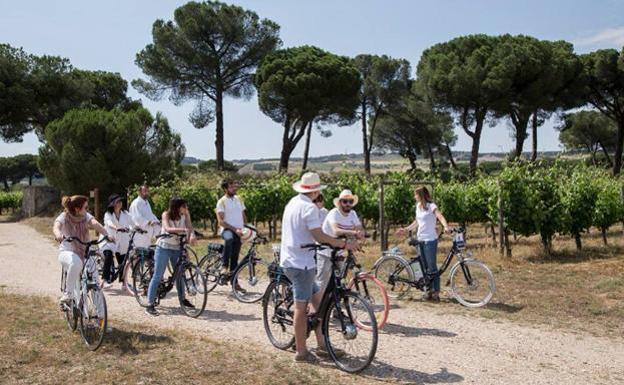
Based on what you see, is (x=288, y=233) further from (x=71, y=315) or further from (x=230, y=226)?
(x=230, y=226)

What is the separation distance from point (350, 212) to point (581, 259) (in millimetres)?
7267

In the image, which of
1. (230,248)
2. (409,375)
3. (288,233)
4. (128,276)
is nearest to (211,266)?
(230,248)

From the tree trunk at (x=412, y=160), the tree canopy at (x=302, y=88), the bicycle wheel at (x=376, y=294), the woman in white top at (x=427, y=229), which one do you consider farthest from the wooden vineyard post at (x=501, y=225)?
the tree trunk at (x=412, y=160)

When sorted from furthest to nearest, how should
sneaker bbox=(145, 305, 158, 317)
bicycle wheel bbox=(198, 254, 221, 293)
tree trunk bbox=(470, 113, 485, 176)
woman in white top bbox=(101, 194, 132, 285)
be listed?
1. tree trunk bbox=(470, 113, 485, 176)
2. woman in white top bbox=(101, 194, 132, 285)
3. bicycle wheel bbox=(198, 254, 221, 293)
4. sneaker bbox=(145, 305, 158, 317)

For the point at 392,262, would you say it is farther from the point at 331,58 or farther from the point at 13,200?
the point at 13,200

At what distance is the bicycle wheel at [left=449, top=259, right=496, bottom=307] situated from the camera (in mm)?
7984

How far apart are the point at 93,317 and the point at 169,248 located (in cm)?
165

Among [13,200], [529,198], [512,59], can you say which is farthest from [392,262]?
[13,200]

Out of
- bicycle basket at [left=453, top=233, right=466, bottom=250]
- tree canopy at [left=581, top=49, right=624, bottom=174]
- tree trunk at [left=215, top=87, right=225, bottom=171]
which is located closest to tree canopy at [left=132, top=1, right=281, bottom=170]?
tree trunk at [left=215, top=87, right=225, bottom=171]

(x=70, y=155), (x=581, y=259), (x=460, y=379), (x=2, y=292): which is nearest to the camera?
(x=460, y=379)

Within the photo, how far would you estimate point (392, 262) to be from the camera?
8.44 metres

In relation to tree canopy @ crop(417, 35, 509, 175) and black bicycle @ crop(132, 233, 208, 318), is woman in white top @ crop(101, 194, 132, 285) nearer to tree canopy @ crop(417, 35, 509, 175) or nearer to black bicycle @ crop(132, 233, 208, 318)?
black bicycle @ crop(132, 233, 208, 318)

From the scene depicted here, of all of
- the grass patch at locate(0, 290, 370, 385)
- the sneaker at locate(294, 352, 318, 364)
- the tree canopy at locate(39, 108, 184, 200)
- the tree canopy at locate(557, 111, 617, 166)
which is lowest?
the grass patch at locate(0, 290, 370, 385)

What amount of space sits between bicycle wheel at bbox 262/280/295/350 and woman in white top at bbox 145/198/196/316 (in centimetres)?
190
